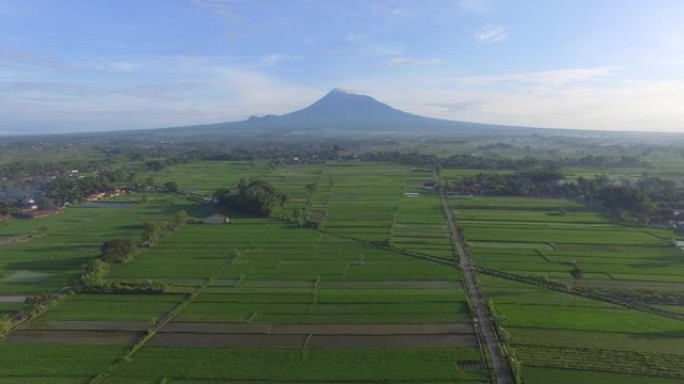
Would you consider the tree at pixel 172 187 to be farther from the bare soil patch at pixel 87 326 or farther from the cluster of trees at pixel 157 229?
the bare soil patch at pixel 87 326

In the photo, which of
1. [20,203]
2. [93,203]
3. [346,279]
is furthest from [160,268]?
[20,203]

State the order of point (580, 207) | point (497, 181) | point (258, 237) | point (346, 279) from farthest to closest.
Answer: point (497, 181)
point (580, 207)
point (258, 237)
point (346, 279)

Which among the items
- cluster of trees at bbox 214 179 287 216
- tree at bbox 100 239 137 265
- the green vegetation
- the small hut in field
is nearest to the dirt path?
the green vegetation

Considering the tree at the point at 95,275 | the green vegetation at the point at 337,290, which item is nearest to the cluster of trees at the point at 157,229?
the green vegetation at the point at 337,290

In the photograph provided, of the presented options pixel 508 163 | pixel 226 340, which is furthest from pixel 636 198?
pixel 226 340

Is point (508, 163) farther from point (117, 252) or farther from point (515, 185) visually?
point (117, 252)

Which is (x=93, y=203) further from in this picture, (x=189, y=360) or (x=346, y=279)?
(x=189, y=360)

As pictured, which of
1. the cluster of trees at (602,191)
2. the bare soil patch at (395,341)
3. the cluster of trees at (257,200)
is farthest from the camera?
the cluster of trees at (257,200)

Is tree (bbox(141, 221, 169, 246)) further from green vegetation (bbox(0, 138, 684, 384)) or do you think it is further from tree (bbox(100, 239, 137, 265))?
tree (bbox(100, 239, 137, 265))
